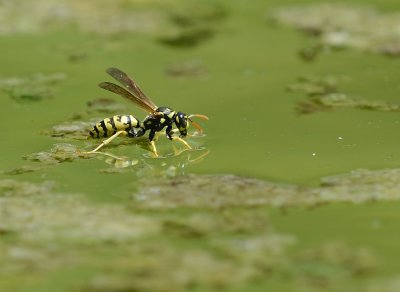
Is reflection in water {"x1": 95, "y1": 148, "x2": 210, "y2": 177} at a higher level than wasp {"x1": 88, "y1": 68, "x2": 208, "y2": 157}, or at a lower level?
lower

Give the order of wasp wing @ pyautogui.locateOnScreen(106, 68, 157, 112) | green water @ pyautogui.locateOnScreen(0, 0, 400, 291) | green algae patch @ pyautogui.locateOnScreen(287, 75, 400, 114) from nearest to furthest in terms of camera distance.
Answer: green water @ pyautogui.locateOnScreen(0, 0, 400, 291) → wasp wing @ pyautogui.locateOnScreen(106, 68, 157, 112) → green algae patch @ pyautogui.locateOnScreen(287, 75, 400, 114)

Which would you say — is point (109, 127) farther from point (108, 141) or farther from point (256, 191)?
point (256, 191)

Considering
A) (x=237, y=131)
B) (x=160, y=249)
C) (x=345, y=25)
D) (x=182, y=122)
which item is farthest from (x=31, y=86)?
(x=345, y=25)

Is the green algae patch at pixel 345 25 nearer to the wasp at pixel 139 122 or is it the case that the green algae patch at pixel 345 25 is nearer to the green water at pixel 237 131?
the green water at pixel 237 131

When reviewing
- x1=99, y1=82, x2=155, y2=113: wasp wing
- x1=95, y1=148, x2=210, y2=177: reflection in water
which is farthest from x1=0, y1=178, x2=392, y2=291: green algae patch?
x1=99, y1=82, x2=155, y2=113: wasp wing

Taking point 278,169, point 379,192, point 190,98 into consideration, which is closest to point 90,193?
point 278,169

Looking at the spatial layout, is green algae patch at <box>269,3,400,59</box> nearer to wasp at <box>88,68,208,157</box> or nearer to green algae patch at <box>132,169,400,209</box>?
wasp at <box>88,68,208,157</box>

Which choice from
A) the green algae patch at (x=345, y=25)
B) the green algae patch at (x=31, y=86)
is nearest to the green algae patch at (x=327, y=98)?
the green algae patch at (x=345, y=25)
